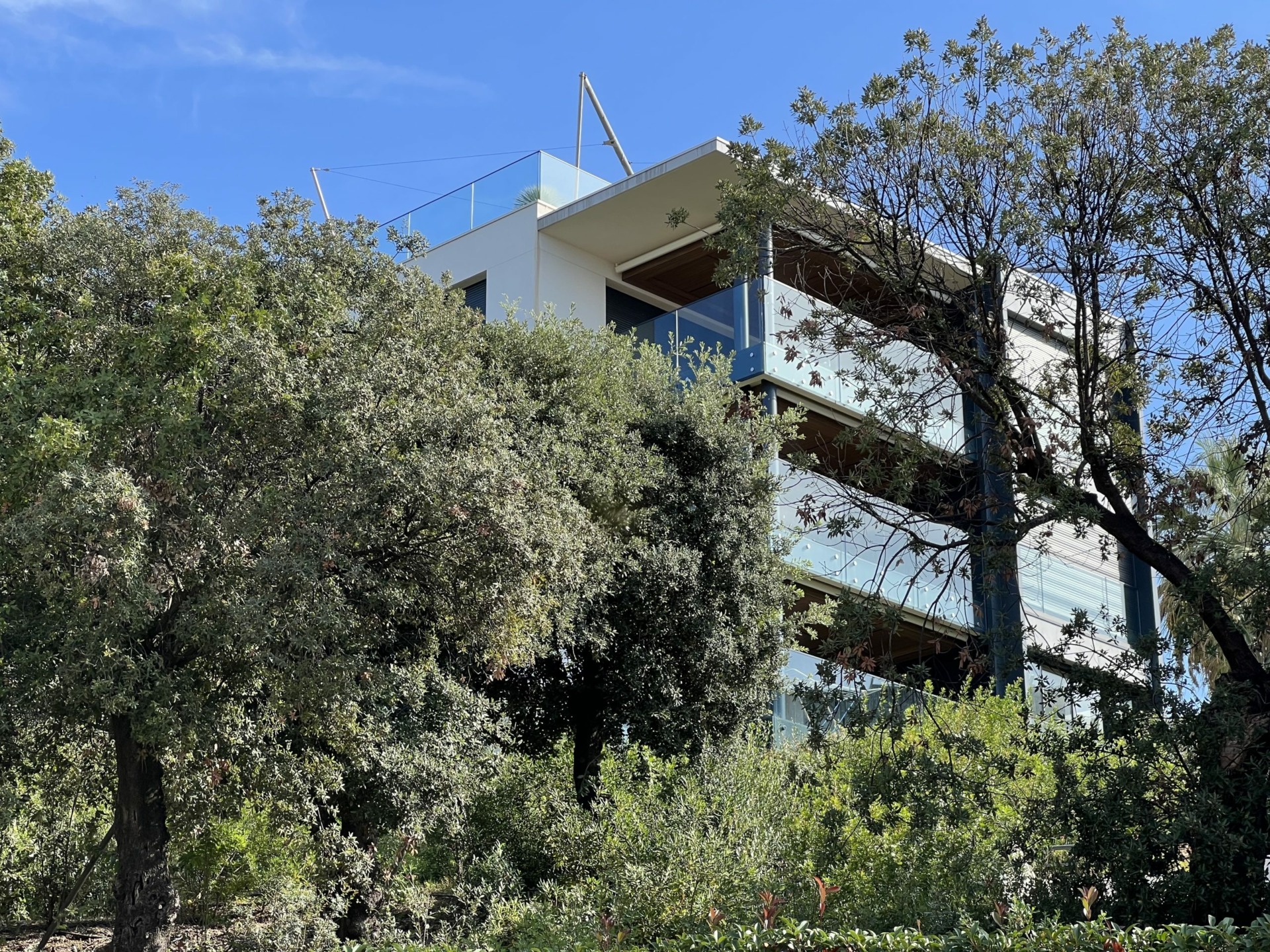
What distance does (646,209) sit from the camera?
23.4 metres

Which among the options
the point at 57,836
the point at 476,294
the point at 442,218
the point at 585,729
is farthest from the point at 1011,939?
the point at 442,218

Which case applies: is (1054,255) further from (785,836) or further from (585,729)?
(585,729)

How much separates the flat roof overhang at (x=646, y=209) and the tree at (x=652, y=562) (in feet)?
15.6

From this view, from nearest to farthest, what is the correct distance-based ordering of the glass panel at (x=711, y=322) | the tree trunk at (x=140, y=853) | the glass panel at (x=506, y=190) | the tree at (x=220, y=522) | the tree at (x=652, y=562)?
the tree at (x=220, y=522), the tree trunk at (x=140, y=853), the tree at (x=652, y=562), the glass panel at (x=711, y=322), the glass panel at (x=506, y=190)

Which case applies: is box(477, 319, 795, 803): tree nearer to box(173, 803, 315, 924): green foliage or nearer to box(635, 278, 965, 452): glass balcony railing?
box(635, 278, 965, 452): glass balcony railing

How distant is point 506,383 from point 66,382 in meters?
5.23

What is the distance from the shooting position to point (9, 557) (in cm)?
1104

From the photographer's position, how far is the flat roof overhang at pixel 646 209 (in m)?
21.8

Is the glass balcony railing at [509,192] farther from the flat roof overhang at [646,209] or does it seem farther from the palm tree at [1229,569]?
the palm tree at [1229,569]

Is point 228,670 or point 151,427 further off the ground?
point 151,427

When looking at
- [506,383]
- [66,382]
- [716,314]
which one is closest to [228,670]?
[66,382]

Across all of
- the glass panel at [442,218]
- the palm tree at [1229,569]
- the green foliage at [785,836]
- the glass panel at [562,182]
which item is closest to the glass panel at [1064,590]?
the green foliage at [785,836]

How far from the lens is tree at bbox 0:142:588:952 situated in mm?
10852

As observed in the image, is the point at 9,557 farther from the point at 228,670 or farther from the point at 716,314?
the point at 716,314
